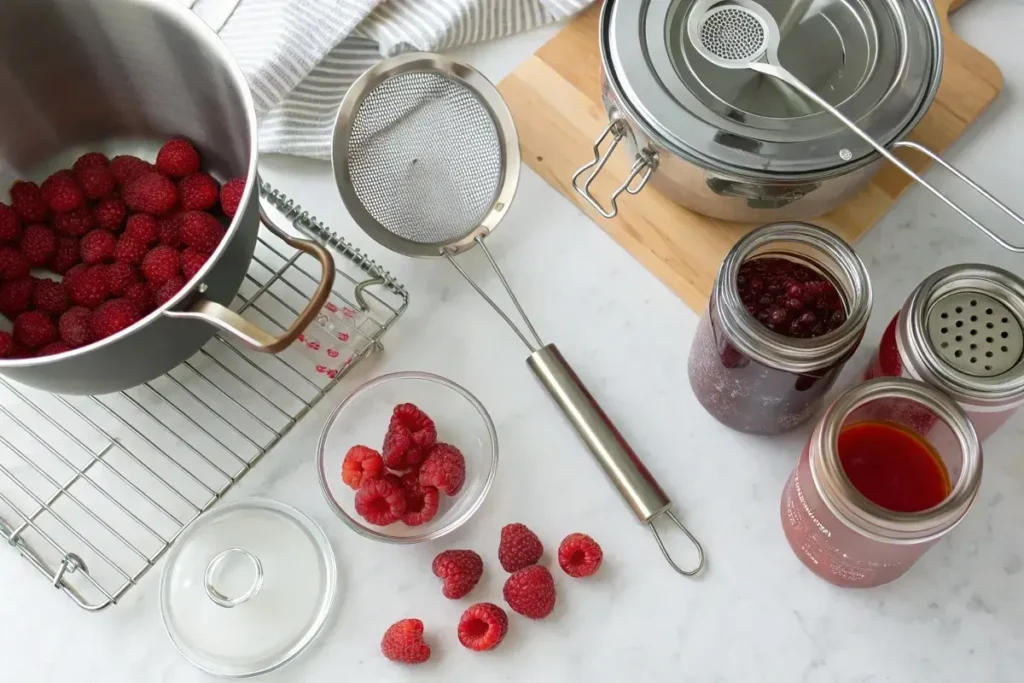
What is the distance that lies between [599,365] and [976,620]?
356mm

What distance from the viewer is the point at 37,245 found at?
0.73 metres

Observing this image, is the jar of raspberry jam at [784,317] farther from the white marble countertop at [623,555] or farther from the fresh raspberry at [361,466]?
the fresh raspberry at [361,466]

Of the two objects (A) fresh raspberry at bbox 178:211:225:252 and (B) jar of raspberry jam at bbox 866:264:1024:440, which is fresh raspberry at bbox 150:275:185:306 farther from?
(B) jar of raspberry jam at bbox 866:264:1024:440

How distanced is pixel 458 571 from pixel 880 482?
315 millimetres

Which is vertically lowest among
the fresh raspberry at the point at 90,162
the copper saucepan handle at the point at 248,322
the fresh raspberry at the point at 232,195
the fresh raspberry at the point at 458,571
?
the fresh raspberry at the point at 458,571

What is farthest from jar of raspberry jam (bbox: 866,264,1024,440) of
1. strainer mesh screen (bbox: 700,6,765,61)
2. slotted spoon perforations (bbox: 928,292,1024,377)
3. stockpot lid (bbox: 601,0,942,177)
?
strainer mesh screen (bbox: 700,6,765,61)

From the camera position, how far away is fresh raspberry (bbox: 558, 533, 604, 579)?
69 centimetres

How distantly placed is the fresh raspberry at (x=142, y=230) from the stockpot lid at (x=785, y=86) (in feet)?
1.30

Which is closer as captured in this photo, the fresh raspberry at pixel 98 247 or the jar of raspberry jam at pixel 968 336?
the jar of raspberry jam at pixel 968 336

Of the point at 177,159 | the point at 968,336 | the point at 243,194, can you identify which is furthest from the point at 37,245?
the point at 968,336

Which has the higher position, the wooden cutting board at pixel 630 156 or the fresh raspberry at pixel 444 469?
the wooden cutting board at pixel 630 156

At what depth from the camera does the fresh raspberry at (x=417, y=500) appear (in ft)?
2.26

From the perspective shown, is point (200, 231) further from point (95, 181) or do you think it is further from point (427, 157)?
point (427, 157)

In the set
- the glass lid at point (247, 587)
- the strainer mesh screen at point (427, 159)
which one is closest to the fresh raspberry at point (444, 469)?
the glass lid at point (247, 587)
